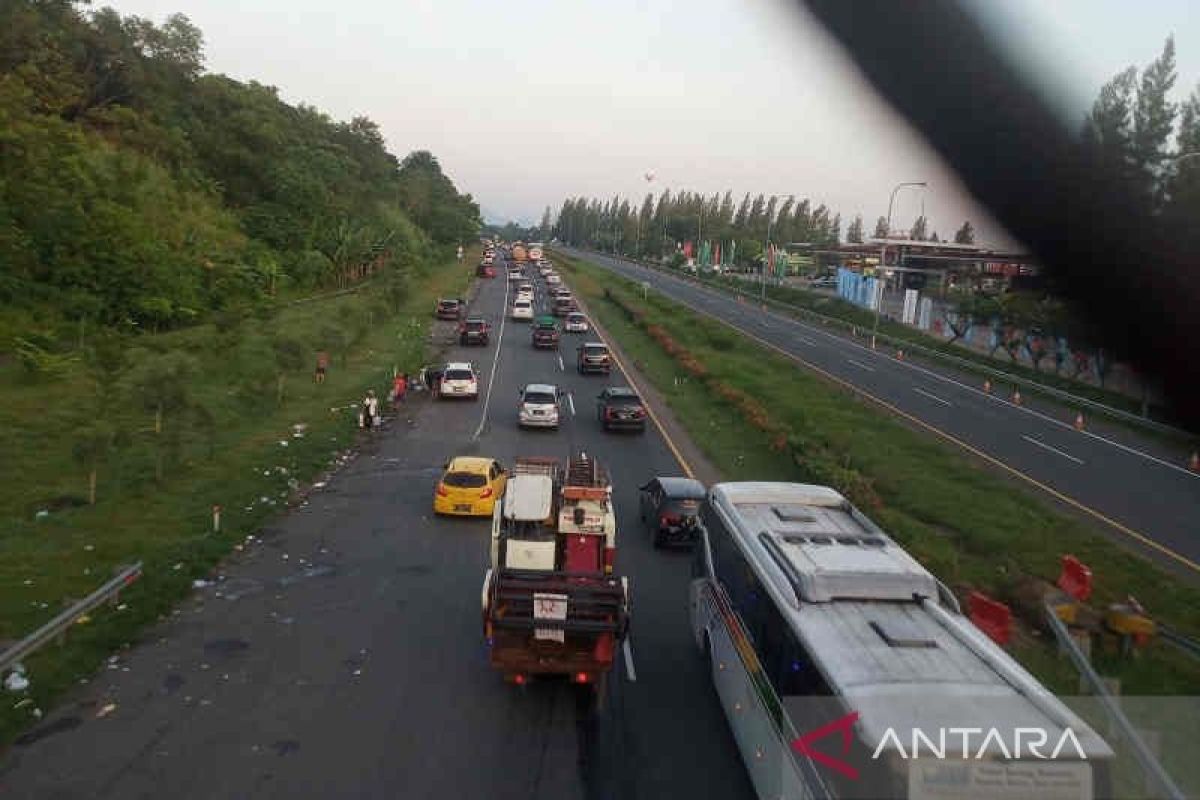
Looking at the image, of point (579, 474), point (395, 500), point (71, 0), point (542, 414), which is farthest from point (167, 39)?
point (579, 474)

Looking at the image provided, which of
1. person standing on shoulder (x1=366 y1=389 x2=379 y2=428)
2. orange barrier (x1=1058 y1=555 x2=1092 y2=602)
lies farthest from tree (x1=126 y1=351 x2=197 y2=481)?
orange barrier (x1=1058 y1=555 x2=1092 y2=602)

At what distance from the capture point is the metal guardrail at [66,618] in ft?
35.0

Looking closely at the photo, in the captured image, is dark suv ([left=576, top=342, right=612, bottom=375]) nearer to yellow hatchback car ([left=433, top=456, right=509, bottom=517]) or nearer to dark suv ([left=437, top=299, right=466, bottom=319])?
dark suv ([left=437, top=299, right=466, bottom=319])

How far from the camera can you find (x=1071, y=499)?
74.6 ft

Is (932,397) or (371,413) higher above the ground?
(932,397)

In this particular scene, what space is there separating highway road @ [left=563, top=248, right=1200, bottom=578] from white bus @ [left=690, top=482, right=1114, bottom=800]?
11.8 m

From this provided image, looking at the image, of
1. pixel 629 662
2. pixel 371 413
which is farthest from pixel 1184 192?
pixel 371 413

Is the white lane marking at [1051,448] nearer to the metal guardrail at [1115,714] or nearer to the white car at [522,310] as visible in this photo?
the metal guardrail at [1115,714]

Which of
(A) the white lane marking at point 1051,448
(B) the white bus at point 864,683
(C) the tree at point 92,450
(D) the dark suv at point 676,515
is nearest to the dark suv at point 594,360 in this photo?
(A) the white lane marking at point 1051,448

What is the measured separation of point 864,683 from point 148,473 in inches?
713

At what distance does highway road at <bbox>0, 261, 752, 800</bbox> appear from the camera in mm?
9344

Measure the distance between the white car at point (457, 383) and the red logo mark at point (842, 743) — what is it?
1082 inches

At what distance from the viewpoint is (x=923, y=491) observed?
2220 cm

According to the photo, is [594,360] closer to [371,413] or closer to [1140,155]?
[371,413]
